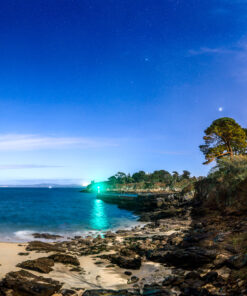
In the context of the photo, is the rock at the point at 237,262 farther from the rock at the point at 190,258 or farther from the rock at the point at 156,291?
the rock at the point at 156,291

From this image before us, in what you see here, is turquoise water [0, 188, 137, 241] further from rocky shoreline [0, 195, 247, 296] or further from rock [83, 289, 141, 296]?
rock [83, 289, 141, 296]

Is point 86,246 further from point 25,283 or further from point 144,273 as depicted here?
point 25,283

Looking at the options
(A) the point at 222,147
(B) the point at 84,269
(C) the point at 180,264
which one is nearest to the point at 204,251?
(C) the point at 180,264

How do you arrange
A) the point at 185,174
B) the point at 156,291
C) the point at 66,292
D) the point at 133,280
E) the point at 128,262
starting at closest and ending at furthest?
the point at 156,291
the point at 66,292
the point at 133,280
the point at 128,262
the point at 185,174

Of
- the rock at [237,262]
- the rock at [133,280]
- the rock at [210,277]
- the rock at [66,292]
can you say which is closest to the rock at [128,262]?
the rock at [133,280]

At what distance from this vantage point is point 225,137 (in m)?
38.4

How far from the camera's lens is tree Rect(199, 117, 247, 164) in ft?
123

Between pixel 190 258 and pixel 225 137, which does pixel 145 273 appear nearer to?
pixel 190 258

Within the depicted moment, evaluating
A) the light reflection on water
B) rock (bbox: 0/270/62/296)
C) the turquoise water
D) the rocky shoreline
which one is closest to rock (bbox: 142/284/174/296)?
the rocky shoreline

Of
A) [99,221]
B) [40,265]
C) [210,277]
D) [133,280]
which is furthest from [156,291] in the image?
[99,221]

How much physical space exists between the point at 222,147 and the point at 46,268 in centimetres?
3628

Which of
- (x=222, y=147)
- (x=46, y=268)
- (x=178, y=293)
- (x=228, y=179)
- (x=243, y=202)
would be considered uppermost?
(x=222, y=147)

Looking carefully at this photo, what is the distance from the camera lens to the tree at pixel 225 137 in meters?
37.5

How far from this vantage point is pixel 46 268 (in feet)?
31.6
